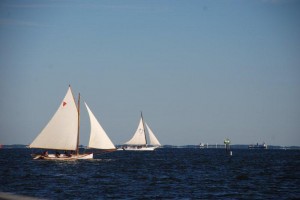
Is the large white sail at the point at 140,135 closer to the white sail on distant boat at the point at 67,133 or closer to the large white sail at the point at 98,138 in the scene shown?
the white sail on distant boat at the point at 67,133

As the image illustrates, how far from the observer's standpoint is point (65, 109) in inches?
3359

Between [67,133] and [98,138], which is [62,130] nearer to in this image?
[67,133]

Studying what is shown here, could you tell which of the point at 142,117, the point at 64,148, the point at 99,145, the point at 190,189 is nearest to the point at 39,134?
the point at 64,148

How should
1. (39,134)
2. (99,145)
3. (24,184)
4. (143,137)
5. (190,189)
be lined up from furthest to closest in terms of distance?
(143,137)
(99,145)
(39,134)
(24,184)
(190,189)

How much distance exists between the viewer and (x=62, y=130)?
83875 mm

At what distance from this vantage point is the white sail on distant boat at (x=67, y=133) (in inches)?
3223

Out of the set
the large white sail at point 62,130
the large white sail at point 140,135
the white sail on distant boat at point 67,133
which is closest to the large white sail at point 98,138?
the white sail on distant boat at point 67,133

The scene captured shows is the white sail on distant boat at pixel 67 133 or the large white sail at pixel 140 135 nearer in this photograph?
the white sail on distant boat at pixel 67 133

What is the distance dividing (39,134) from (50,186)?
3823 centimetres

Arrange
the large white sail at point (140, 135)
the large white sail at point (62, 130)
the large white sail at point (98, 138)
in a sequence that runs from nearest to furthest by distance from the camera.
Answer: the large white sail at point (62, 130), the large white sail at point (98, 138), the large white sail at point (140, 135)

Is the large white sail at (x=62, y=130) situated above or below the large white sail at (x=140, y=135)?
below

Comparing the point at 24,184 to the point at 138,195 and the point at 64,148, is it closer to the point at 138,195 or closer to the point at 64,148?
the point at 138,195

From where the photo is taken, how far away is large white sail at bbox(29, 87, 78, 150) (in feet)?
268

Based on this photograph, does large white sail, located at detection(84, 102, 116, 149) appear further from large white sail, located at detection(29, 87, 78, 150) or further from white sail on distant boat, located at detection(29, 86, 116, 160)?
large white sail, located at detection(29, 87, 78, 150)
